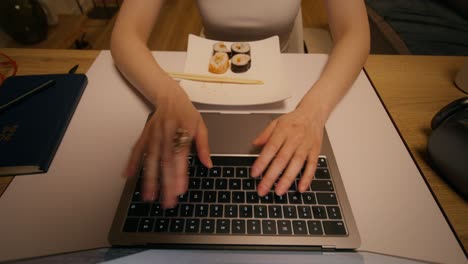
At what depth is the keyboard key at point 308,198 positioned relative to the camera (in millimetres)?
422

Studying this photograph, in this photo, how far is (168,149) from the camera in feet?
1.56

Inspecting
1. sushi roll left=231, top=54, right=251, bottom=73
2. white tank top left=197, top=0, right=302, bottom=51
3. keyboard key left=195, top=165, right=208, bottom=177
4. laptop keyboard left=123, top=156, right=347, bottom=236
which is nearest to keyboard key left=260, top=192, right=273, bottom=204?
laptop keyboard left=123, top=156, right=347, bottom=236

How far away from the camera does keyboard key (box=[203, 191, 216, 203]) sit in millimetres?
421

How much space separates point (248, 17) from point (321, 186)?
72 centimetres

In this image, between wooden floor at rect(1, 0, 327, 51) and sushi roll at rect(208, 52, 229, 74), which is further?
wooden floor at rect(1, 0, 327, 51)

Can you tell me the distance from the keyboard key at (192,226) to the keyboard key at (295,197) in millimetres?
147

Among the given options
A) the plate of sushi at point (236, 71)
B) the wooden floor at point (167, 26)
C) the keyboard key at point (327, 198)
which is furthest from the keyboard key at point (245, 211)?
the wooden floor at point (167, 26)

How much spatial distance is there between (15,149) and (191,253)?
1.26 feet

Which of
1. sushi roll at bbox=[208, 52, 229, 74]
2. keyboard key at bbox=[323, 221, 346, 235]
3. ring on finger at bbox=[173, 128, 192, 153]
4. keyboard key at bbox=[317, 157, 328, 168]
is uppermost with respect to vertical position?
sushi roll at bbox=[208, 52, 229, 74]

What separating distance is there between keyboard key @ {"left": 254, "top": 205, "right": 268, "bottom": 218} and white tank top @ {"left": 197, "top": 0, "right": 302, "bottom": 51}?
2.45ft

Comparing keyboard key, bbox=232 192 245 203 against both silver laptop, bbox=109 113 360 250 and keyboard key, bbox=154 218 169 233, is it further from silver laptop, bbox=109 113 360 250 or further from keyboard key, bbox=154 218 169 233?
keyboard key, bbox=154 218 169 233

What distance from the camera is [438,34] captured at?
144cm

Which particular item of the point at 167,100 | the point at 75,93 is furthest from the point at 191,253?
the point at 75,93

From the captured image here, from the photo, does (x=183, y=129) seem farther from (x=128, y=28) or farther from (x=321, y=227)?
(x=128, y=28)
